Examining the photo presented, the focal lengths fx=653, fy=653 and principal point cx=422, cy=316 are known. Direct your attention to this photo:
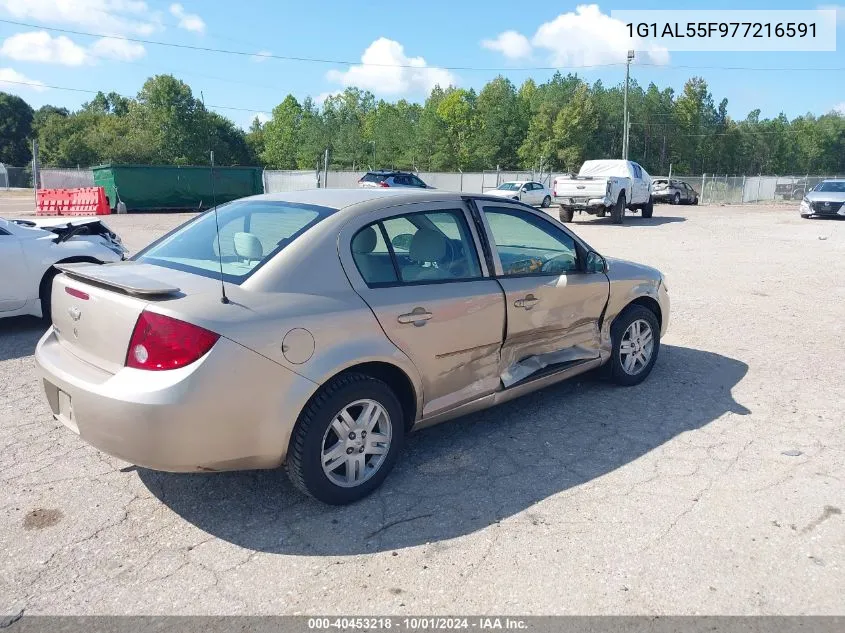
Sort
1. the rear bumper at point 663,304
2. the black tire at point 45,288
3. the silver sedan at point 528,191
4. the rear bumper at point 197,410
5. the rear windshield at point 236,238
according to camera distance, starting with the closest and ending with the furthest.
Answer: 1. the rear bumper at point 197,410
2. the rear windshield at point 236,238
3. the rear bumper at point 663,304
4. the black tire at point 45,288
5. the silver sedan at point 528,191

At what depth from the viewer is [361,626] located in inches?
100

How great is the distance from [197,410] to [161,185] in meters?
27.5

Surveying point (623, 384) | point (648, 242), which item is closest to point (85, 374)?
point (623, 384)

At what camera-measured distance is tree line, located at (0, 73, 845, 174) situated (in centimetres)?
6631

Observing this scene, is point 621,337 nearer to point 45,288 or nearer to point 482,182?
point 45,288

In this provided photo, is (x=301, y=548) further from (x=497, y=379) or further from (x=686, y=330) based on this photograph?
(x=686, y=330)

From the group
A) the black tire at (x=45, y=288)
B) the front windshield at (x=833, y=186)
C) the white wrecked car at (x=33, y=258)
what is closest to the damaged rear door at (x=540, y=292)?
the white wrecked car at (x=33, y=258)

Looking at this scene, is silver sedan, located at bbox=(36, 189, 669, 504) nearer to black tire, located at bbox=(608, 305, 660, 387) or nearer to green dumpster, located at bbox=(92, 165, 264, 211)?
black tire, located at bbox=(608, 305, 660, 387)

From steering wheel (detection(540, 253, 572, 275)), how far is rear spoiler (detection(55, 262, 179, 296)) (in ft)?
8.22

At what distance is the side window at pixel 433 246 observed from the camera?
148 inches

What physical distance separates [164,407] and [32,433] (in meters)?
2.15

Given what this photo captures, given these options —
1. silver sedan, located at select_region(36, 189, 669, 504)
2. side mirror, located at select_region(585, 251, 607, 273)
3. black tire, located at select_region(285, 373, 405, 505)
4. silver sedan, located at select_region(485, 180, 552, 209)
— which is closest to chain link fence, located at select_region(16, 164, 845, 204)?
silver sedan, located at select_region(485, 180, 552, 209)

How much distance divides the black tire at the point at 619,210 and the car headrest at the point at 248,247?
20151 millimetres

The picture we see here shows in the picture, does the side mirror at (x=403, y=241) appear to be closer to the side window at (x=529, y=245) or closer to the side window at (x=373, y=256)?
the side window at (x=373, y=256)
